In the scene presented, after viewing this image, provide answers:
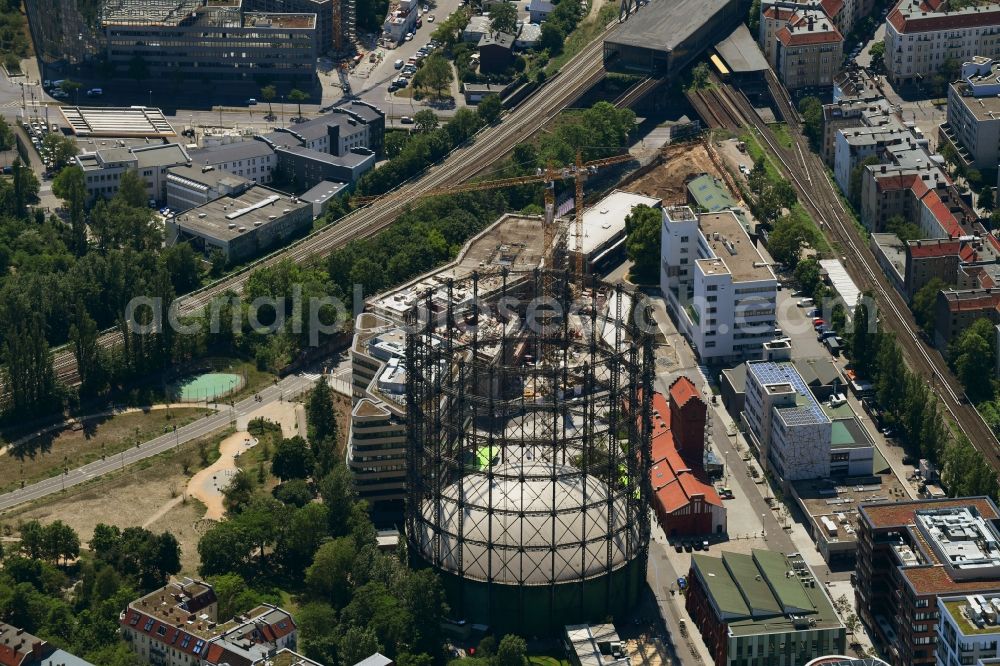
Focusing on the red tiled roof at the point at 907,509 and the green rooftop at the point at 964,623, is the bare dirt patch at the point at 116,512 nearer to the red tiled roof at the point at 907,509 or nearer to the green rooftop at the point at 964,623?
the red tiled roof at the point at 907,509

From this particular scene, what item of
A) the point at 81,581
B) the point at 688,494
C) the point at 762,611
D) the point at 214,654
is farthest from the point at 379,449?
A: the point at 762,611

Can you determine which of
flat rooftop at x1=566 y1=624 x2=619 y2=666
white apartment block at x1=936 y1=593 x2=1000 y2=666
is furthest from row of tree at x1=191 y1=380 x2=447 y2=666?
white apartment block at x1=936 y1=593 x2=1000 y2=666

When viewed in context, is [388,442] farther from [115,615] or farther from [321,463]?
[115,615]

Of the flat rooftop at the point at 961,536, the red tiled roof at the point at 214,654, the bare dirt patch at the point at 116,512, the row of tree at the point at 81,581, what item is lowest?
the bare dirt patch at the point at 116,512

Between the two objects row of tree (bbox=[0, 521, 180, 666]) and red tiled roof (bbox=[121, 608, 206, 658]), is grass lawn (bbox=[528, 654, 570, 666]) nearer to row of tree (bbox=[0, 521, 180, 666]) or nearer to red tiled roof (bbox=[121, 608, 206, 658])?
red tiled roof (bbox=[121, 608, 206, 658])

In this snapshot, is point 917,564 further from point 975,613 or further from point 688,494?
point 688,494

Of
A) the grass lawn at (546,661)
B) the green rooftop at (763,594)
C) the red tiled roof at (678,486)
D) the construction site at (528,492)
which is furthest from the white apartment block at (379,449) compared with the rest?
the green rooftop at (763,594)
